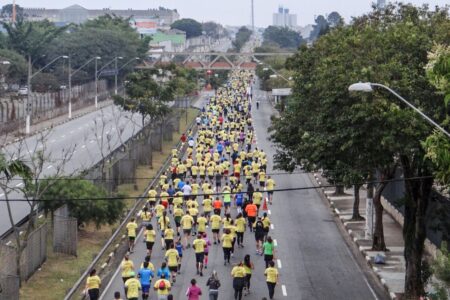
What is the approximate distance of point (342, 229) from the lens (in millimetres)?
38281

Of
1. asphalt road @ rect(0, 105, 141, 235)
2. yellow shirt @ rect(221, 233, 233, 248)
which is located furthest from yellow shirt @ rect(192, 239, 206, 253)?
asphalt road @ rect(0, 105, 141, 235)

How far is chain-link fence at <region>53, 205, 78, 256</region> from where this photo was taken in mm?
31188

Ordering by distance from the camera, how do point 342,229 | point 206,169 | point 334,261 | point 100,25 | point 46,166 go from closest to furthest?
point 334,261 → point 342,229 → point 206,169 → point 46,166 → point 100,25

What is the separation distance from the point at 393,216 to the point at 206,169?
32.1 feet

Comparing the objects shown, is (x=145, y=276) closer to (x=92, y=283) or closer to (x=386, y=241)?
(x=92, y=283)

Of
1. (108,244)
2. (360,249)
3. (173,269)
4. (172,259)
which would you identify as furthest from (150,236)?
(360,249)

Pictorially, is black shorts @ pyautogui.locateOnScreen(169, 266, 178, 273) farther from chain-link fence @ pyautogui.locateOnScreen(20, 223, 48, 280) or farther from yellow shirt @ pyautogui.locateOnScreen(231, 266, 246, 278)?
chain-link fence @ pyautogui.locateOnScreen(20, 223, 48, 280)

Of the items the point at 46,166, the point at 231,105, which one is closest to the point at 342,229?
the point at 46,166

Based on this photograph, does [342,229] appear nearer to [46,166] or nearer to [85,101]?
[46,166]

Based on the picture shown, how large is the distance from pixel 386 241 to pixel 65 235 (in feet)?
36.0

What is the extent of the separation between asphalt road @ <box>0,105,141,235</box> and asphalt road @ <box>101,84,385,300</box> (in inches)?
262

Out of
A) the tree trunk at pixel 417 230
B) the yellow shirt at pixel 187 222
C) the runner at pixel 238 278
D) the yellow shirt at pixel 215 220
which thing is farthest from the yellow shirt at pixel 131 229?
the tree trunk at pixel 417 230

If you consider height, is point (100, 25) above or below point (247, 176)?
above

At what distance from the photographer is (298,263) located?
103 ft
